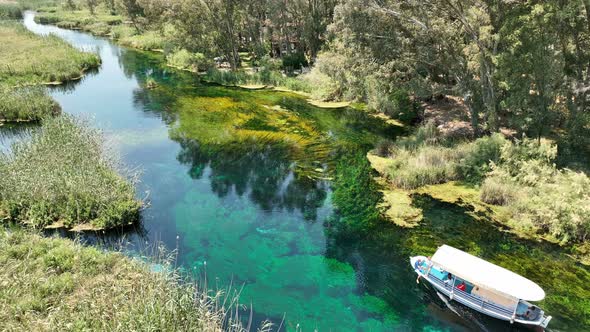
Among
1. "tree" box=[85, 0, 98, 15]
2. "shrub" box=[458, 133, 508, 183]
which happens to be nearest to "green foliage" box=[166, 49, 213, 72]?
"shrub" box=[458, 133, 508, 183]

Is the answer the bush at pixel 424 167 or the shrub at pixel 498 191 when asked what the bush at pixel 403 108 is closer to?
the bush at pixel 424 167

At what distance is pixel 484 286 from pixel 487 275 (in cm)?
68

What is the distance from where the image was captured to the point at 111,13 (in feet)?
379

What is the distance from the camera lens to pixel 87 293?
13586mm

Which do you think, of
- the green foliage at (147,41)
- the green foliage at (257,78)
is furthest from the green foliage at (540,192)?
the green foliage at (147,41)

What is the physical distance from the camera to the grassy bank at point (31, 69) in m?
36.8

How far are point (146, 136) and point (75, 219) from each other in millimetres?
15362

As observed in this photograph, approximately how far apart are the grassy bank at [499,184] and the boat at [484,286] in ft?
17.3

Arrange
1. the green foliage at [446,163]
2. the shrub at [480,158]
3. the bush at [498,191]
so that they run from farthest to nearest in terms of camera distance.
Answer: the green foliage at [446,163] → the shrub at [480,158] → the bush at [498,191]

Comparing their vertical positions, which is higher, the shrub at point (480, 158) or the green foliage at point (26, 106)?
the shrub at point (480, 158)

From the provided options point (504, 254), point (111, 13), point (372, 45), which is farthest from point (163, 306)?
point (111, 13)

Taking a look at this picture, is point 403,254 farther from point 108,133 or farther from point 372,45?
point 108,133

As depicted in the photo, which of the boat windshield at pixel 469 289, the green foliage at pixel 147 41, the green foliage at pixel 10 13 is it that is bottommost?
the boat windshield at pixel 469 289

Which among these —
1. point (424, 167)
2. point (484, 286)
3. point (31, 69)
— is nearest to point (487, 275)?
point (484, 286)
